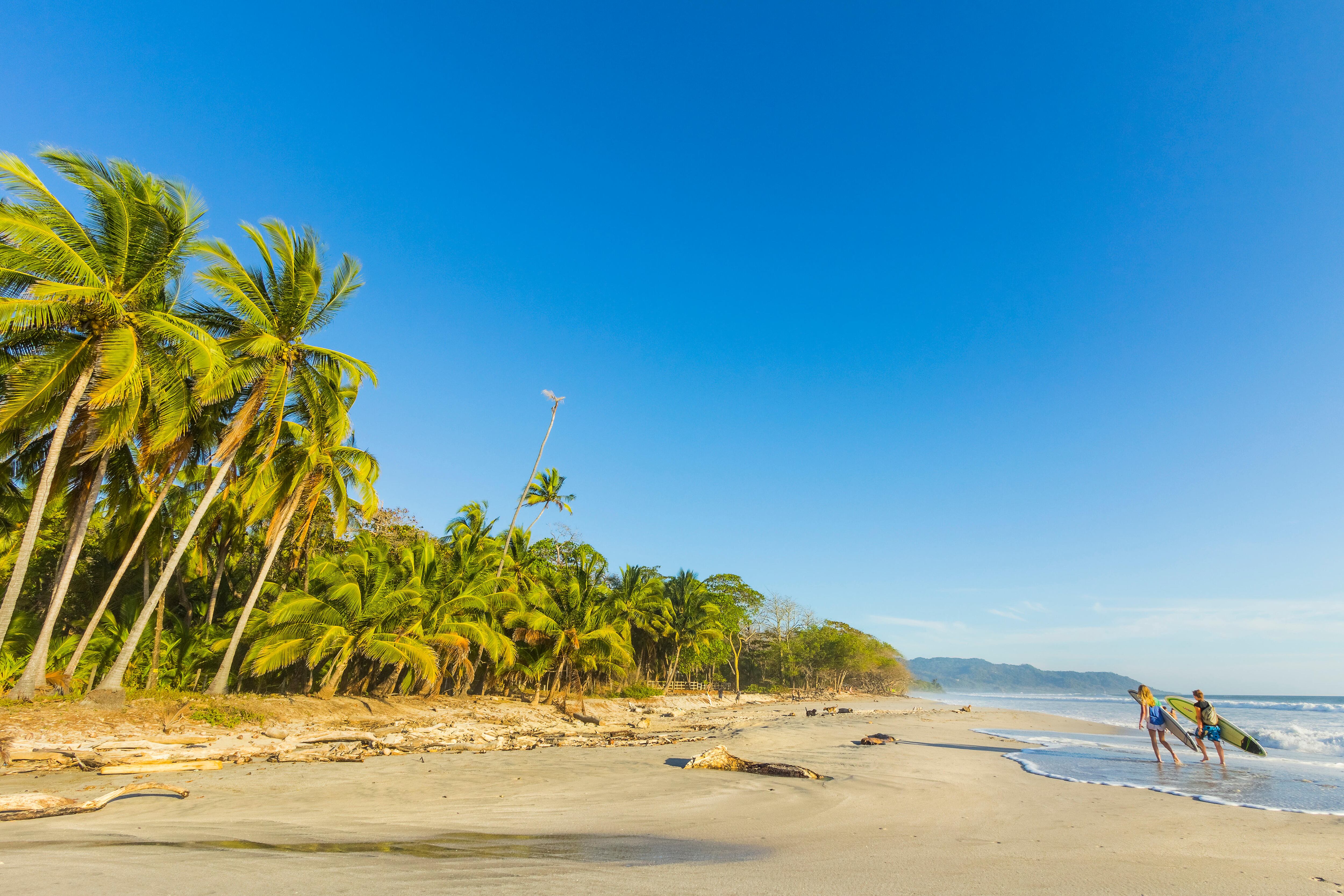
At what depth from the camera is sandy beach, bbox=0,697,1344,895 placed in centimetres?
427

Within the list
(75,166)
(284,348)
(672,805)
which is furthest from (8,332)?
(672,805)

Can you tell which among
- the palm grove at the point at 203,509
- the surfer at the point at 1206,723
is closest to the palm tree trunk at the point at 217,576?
the palm grove at the point at 203,509

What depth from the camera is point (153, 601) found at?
1204cm

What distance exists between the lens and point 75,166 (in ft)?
37.3

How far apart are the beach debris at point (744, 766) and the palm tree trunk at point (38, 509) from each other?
12935 millimetres

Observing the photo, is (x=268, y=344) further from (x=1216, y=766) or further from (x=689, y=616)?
(x=689, y=616)

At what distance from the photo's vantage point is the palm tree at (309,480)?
15.4m

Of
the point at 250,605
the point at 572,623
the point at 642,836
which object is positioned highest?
the point at 572,623

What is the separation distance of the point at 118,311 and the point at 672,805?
1392 centimetres

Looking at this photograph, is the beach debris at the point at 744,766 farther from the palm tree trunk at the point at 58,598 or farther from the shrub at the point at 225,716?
the palm tree trunk at the point at 58,598

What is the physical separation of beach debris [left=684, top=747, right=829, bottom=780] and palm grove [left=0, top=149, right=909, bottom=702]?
9.96m

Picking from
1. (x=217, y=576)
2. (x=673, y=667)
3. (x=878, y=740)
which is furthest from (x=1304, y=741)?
(x=217, y=576)

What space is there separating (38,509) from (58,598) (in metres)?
2.11

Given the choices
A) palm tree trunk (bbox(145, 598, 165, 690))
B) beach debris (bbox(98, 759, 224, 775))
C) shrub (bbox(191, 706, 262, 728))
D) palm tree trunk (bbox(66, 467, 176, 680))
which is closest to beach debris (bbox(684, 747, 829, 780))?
beach debris (bbox(98, 759, 224, 775))
